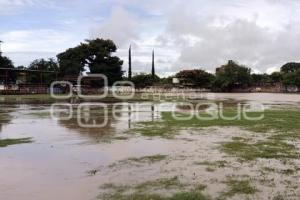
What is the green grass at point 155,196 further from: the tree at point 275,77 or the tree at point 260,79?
the tree at point 275,77

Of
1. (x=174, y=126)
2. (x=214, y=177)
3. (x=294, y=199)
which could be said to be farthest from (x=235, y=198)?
(x=174, y=126)

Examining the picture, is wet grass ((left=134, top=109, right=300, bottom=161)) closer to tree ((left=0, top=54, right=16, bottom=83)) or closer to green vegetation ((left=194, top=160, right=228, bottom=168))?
green vegetation ((left=194, top=160, right=228, bottom=168))

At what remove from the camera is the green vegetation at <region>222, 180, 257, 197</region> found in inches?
313

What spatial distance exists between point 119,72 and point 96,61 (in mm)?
4312

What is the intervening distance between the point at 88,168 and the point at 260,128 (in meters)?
9.96

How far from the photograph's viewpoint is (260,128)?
60.3 ft

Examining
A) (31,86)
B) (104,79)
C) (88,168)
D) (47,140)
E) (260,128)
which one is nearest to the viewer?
(88,168)

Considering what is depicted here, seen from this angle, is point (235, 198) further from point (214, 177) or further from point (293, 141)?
point (293, 141)

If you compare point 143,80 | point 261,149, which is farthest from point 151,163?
point 143,80

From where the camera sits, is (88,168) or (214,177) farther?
(88,168)

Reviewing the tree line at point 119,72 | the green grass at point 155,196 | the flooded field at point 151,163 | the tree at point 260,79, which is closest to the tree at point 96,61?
the tree line at point 119,72

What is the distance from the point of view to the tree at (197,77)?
9219 cm

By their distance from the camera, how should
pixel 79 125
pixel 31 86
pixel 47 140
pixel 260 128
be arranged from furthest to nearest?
pixel 31 86
pixel 79 125
pixel 260 128
pixel 47 140

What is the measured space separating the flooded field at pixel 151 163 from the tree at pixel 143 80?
78.7 metres
